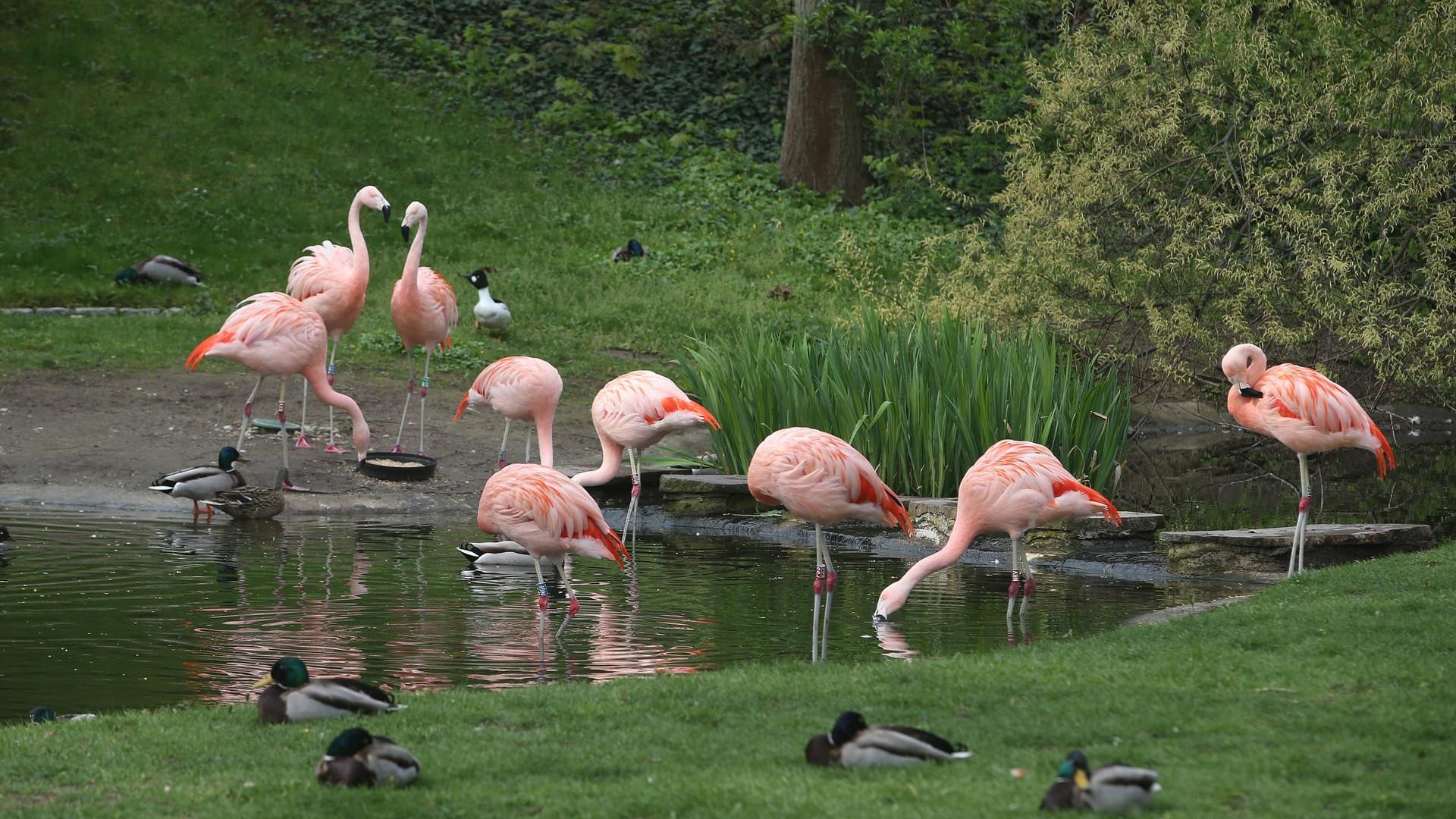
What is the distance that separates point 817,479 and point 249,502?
519 cm

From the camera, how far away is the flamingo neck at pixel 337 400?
13594 millimetres

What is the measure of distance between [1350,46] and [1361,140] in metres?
1.45

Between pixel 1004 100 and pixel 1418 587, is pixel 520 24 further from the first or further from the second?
pixel 1418 587

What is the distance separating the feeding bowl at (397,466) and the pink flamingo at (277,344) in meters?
0.13

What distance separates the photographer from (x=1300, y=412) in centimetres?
1029

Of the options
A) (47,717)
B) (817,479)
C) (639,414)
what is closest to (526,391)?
(639,414)

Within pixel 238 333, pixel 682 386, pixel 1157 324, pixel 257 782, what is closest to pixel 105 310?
pixel 238 333

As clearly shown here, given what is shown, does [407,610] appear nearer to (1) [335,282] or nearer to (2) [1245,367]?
(2) [1245,367]

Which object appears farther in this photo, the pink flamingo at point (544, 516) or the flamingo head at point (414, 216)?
the flamingo head at point (414, 216)

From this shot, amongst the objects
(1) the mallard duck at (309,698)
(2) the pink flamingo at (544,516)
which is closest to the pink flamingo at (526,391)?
(2) the pink flamingo at (544,516)

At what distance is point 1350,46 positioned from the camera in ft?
51.8

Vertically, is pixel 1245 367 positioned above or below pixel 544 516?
above

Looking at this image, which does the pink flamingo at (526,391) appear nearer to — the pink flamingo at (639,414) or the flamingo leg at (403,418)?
the pink flamingo at (639,414)

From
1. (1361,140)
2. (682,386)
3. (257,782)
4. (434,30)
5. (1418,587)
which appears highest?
(434,30)
